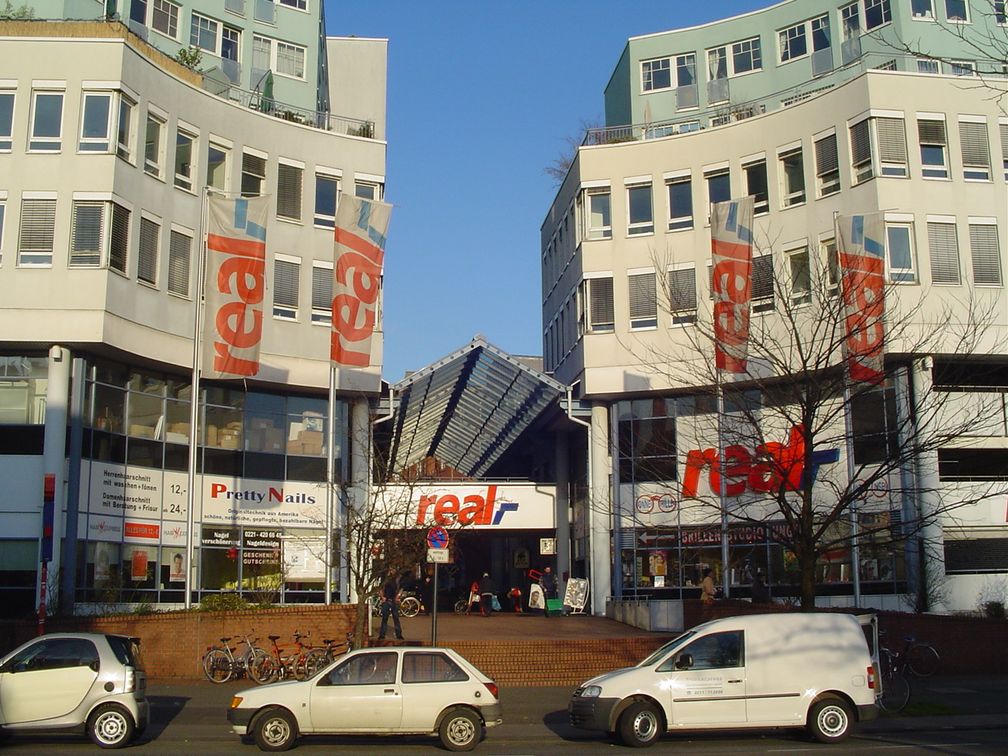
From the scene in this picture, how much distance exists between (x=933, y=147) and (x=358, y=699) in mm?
25242

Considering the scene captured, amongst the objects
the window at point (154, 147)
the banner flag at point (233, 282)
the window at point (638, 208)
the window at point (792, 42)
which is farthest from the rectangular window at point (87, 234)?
the window at point (792, 42)

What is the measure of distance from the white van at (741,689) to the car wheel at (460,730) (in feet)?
4.74

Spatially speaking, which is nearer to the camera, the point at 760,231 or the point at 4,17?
the point at 4,17

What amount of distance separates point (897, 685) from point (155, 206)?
21.6 meters

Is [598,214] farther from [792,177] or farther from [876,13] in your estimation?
[876,13]

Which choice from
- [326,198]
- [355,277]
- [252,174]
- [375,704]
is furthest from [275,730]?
[326,198]

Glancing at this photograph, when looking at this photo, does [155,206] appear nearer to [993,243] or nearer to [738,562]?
[738,562]

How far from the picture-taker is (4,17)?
29031mm

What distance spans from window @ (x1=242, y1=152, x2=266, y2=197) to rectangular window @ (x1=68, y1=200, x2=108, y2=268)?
18.1ft

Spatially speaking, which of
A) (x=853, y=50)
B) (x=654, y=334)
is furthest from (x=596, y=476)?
(x=853, y=50)

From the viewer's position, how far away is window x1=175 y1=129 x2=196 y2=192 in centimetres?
3053

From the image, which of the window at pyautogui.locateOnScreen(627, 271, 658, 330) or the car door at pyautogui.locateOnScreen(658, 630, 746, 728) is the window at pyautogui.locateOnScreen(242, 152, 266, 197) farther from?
the car door at pyautogui.locateOnScreen(658, 630, 746, 728)

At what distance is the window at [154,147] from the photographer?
29.4 metres

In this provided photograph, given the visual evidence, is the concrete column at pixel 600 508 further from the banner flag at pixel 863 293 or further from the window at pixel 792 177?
the banner flag at pixel 863 293
